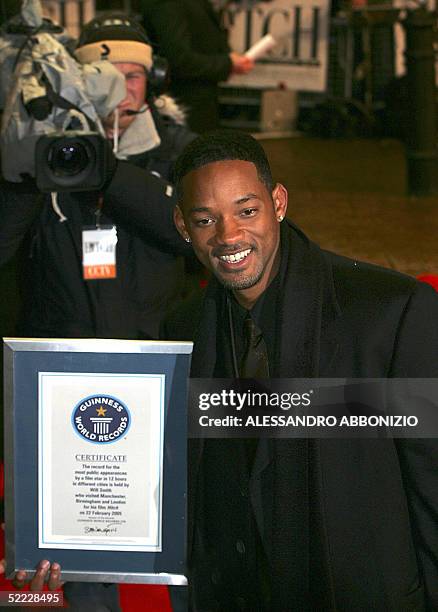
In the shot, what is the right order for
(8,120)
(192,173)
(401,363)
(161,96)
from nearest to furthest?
1. (401,363)
2. (192,173)
3. (8,120)
4. (161,96)

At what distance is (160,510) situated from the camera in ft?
7.82

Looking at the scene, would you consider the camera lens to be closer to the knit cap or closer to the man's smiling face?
the knit cap

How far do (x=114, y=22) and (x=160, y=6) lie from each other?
2.95 meters

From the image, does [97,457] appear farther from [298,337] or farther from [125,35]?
[125,35]

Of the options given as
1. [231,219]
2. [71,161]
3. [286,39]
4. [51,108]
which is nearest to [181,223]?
[231,219]

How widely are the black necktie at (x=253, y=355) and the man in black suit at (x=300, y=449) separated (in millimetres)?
15

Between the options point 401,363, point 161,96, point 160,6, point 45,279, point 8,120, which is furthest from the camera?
point 160,6

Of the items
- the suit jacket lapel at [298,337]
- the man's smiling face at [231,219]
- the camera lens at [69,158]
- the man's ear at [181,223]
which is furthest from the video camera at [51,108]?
the suit jacket lapel at [298,337]

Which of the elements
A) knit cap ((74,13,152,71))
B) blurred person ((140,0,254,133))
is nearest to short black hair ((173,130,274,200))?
knit cap ((74,13,152,71))

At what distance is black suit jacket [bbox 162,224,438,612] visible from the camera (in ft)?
7.59

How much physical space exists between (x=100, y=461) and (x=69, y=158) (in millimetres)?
1358

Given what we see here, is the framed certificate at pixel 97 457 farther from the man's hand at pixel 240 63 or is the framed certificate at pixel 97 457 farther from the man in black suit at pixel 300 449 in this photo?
the man's hand at pixel 240 63

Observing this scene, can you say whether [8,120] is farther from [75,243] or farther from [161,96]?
[161,96]

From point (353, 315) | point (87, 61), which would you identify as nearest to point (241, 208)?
point (353, 315)
